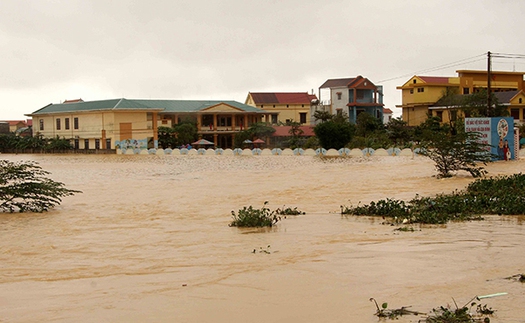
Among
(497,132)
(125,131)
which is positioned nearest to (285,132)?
(125,131)

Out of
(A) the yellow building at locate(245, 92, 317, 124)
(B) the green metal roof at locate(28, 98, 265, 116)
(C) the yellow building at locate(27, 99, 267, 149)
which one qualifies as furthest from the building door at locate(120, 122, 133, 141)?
(A) the yellow building at locate(245, 92, 317, 124)

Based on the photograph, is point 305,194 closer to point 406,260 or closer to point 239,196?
point 239,196

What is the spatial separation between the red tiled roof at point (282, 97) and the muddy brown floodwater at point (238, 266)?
62.3 metres

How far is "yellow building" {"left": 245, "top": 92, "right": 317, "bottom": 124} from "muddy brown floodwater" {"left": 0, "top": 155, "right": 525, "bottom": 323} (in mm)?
61481

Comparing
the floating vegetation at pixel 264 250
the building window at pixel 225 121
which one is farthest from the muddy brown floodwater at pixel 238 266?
the building window at pixel 225 121

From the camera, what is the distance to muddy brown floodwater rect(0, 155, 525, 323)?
6711mm

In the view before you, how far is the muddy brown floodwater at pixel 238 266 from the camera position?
6.71 meters

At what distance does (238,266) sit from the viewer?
880cm

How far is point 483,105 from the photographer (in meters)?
50.4

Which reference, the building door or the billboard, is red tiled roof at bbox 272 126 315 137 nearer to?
A: the building door

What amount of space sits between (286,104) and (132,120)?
2259 cm

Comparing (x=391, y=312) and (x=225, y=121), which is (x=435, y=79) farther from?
(x=391, y=312)

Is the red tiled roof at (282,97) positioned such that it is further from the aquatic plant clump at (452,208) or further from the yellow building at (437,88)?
the aquatic plant clump at (452,208)

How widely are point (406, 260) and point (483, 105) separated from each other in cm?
4500
